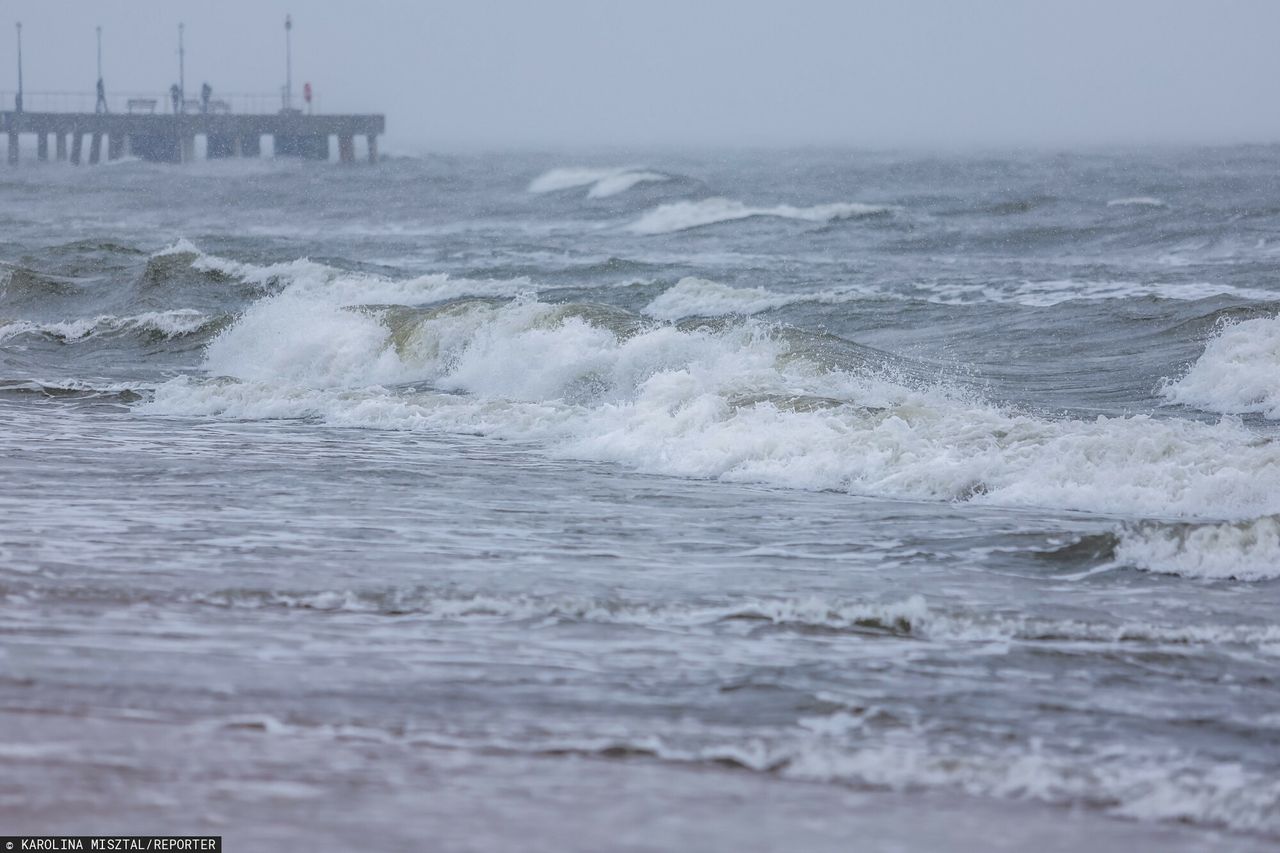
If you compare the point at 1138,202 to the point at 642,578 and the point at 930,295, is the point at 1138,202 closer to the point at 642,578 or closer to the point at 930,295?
the point at 930,295

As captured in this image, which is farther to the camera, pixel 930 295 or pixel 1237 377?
pixel 930 295

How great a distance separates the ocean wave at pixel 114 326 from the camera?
16.7 metres

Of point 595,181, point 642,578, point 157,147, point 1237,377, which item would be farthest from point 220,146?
point 642,578

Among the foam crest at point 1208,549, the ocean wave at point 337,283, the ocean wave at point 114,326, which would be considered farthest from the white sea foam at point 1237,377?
the ocean wave at point 114,326

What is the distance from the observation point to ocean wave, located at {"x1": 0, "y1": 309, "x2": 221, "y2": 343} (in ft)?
54.9

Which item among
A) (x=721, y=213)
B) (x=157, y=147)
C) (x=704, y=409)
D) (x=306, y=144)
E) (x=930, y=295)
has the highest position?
(x=306, y=144)

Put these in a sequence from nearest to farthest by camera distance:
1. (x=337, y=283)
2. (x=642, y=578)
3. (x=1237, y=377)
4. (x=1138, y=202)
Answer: (x=642, y=578) → (x=1237, y=377) → (x=337, y=283) → (x=1138, y=202)

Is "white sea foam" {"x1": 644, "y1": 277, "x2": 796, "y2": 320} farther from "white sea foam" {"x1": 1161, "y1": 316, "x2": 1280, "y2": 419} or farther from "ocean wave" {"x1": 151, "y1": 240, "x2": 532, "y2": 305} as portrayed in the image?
"white sea foam" {"x1": 1161, "y1": 316, "x2": 1280, "y2": 419}

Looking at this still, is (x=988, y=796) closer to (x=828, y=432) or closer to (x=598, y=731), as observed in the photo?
(x=598, y=731)

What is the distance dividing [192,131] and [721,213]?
44280mm

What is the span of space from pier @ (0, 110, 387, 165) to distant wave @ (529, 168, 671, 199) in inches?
758

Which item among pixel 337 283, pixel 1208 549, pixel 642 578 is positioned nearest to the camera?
pixel 642 578

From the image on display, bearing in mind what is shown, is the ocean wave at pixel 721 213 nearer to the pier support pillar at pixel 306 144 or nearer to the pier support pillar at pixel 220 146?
the pier support pillar at pixel 306 144

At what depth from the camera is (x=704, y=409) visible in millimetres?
10109
